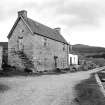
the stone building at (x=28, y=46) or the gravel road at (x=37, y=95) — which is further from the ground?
the stone building at (x=28, y=46)

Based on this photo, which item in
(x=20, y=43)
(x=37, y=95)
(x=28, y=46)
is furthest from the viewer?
(x=20, y=43)

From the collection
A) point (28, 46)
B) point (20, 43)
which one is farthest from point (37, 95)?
point (20, 43)

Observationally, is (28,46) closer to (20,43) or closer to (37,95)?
(20,43)

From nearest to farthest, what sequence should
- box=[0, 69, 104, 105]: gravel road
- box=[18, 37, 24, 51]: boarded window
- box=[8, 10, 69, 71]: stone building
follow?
box=[0, 69, 104, 105]: gravel road
box=[8, 10, 69, 71]: stone building
box=[18, 37, 24, 51]: boarded window

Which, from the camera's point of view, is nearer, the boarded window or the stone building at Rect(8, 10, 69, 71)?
the stone building at Rect(8, 10, 69, 71)

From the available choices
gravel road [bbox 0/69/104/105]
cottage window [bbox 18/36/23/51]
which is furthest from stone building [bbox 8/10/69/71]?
gravel road [bbox 0/69/104/105]

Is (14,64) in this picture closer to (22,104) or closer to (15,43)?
(15,43)

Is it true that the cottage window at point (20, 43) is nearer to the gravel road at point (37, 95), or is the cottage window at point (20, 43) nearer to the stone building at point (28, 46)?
the stone building at point (28, 46)

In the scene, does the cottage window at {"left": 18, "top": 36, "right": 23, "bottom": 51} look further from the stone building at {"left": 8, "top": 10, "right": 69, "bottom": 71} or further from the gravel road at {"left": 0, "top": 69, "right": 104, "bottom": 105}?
the gravel road at {"left": 0, "top": 69, "right": 104, "bottom": 105}

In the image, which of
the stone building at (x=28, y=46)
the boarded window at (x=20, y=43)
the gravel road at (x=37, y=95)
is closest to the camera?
the gravel road at (x=37, y=95)

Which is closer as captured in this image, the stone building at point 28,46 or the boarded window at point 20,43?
the stone building at point 28,46

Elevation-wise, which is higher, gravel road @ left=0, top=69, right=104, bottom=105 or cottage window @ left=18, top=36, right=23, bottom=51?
cottage window @ left=18, top=36, right=23, bottom=51

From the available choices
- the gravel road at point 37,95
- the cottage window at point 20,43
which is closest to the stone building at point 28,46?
the cottage window at point 20,43

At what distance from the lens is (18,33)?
98.4ft
